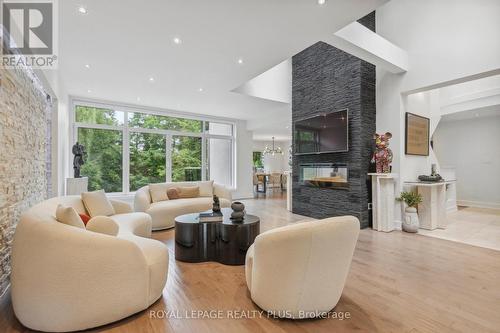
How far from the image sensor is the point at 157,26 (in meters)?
2.85

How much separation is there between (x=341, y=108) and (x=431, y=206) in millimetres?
2429

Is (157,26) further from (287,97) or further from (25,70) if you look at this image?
(287,97)

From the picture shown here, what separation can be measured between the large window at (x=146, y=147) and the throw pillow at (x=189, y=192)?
2210 mm

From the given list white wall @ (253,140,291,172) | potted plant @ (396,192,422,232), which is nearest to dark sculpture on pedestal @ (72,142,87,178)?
potted plant @ (396,192,422,232)

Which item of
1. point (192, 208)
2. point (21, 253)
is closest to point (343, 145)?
point (192, 208)

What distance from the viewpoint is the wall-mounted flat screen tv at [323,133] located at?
4.64 m

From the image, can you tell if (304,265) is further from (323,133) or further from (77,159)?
(77,159)

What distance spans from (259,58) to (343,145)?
90.9 inches

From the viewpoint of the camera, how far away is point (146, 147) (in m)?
6.84

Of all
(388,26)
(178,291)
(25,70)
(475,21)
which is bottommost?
(178,291)

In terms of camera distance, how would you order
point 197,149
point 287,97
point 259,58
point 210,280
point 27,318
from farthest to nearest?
point 197,149
point 287,97
point 259,58
point 210,280
point 27,318

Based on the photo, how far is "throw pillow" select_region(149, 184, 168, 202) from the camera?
15.8 feet

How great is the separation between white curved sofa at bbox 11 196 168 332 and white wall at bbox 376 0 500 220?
451 cm

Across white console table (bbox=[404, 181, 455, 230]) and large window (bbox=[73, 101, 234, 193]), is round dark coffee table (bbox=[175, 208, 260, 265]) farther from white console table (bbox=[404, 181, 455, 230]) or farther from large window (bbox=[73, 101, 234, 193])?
large window (bbox=[73, 101, 234, 193])
